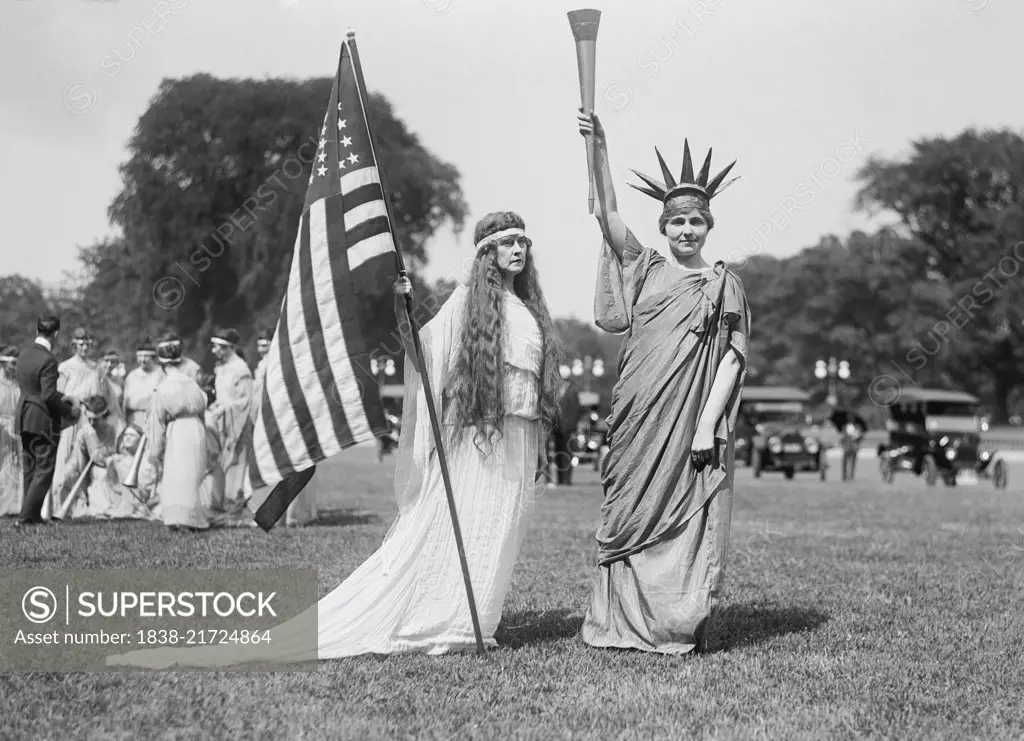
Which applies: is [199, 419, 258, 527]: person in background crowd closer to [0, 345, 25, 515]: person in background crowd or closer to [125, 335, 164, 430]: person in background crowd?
[125, 335, 164, 430]: person in background crowd

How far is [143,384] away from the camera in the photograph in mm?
14578

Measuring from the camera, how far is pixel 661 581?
19.9 ft

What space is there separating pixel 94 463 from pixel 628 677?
1044 cm

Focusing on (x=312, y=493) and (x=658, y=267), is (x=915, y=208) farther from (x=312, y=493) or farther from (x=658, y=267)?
(x=658, y=267)

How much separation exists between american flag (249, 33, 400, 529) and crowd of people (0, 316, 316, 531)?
5885 millimetres

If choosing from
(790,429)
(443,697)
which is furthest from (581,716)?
A: (790,429)

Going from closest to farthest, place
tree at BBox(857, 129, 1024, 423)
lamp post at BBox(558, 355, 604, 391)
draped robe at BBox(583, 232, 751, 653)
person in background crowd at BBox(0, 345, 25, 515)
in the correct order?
draped robe at BBox(583, 232, 751, 653) < person in background crowd at BBox(0, 345, 25, 515) < lamp post at BBox(558, 355, 604, 391) < tree at BBox(857, 129, 1024, 423)

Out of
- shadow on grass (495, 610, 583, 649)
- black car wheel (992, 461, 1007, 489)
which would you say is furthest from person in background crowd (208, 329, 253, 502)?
black car wheel (992, 461, 1007, 489)

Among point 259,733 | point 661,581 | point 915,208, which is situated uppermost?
point 915,208

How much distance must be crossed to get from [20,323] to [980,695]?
39375 mm

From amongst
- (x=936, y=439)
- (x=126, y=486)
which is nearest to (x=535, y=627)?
(x=126, y=486)

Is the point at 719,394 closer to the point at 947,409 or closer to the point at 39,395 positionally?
the point at 39,395

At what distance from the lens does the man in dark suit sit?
1233 cm

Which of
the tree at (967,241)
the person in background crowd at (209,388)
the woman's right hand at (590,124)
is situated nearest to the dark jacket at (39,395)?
the person in background crowd at (209,388)
